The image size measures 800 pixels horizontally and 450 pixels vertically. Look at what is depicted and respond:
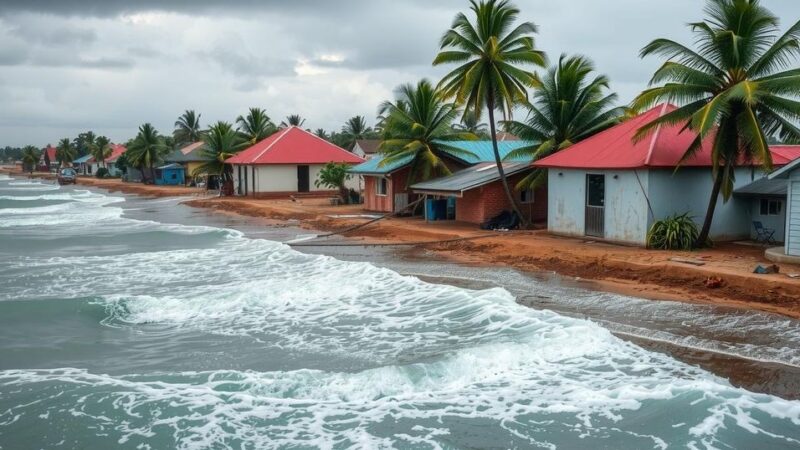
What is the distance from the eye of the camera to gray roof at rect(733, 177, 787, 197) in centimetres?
1870

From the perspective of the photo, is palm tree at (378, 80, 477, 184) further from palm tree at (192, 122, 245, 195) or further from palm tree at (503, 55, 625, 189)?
palm tree at (192, 122, 245, 195)

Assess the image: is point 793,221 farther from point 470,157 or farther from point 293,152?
point 293,152

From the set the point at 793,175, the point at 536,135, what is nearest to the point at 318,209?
the point at 536,135

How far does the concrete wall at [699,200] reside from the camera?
19.1 m

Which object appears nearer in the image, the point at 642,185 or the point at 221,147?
the point at 642,185

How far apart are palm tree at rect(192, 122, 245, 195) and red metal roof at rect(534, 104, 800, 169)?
31.6 m

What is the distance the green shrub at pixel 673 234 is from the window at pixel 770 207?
2.39 metres

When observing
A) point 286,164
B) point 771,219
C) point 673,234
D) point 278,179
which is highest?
point 286,164

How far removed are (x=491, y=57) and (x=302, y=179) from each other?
2510 centimetres

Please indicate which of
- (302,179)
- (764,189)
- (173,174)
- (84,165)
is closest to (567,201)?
(764,189)

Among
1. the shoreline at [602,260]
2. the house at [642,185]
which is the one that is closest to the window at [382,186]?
the shoreline at [602,260]

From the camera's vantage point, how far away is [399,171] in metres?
31.2

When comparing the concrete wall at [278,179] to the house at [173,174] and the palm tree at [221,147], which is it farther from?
the house at [173,174]

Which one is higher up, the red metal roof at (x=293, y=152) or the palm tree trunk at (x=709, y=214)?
the red metal roof at (x=293, y=152)
